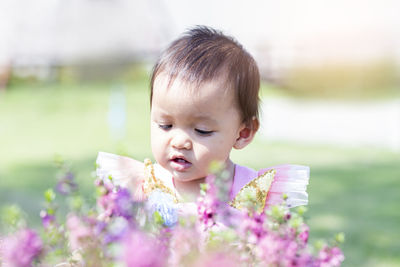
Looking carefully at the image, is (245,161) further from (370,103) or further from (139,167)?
(370,103)

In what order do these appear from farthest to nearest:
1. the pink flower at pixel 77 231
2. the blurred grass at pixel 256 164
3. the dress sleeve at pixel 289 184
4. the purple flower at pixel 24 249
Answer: the blurred grass at pixel 256 164 → the dress sleeve at pixel 289 184 → the pink flower at pixel 77 231 → the purple flower at pixel 24 249

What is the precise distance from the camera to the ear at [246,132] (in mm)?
2555

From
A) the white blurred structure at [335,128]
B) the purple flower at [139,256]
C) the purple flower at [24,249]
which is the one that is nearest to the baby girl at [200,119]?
the purple flower at [24,249]

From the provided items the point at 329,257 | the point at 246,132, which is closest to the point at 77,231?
the point at 329,257

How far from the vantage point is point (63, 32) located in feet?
87.7

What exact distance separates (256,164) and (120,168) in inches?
249

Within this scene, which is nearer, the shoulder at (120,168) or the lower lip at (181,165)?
the lower lip at (181,165)

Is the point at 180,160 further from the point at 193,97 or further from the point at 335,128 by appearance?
the point at 335,128

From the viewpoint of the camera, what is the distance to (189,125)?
2.35 metres

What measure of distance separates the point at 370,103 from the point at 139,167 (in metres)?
20.5

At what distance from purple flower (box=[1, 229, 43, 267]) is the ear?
1.33 metres

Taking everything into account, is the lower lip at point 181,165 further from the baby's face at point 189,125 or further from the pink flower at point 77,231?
the pink flower at point 77,231

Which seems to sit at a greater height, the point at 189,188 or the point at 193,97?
the point at 193,97

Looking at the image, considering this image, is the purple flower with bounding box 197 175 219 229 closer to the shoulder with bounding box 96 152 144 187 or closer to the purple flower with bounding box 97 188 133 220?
the purple flower with bounding box 97 188 133 220
